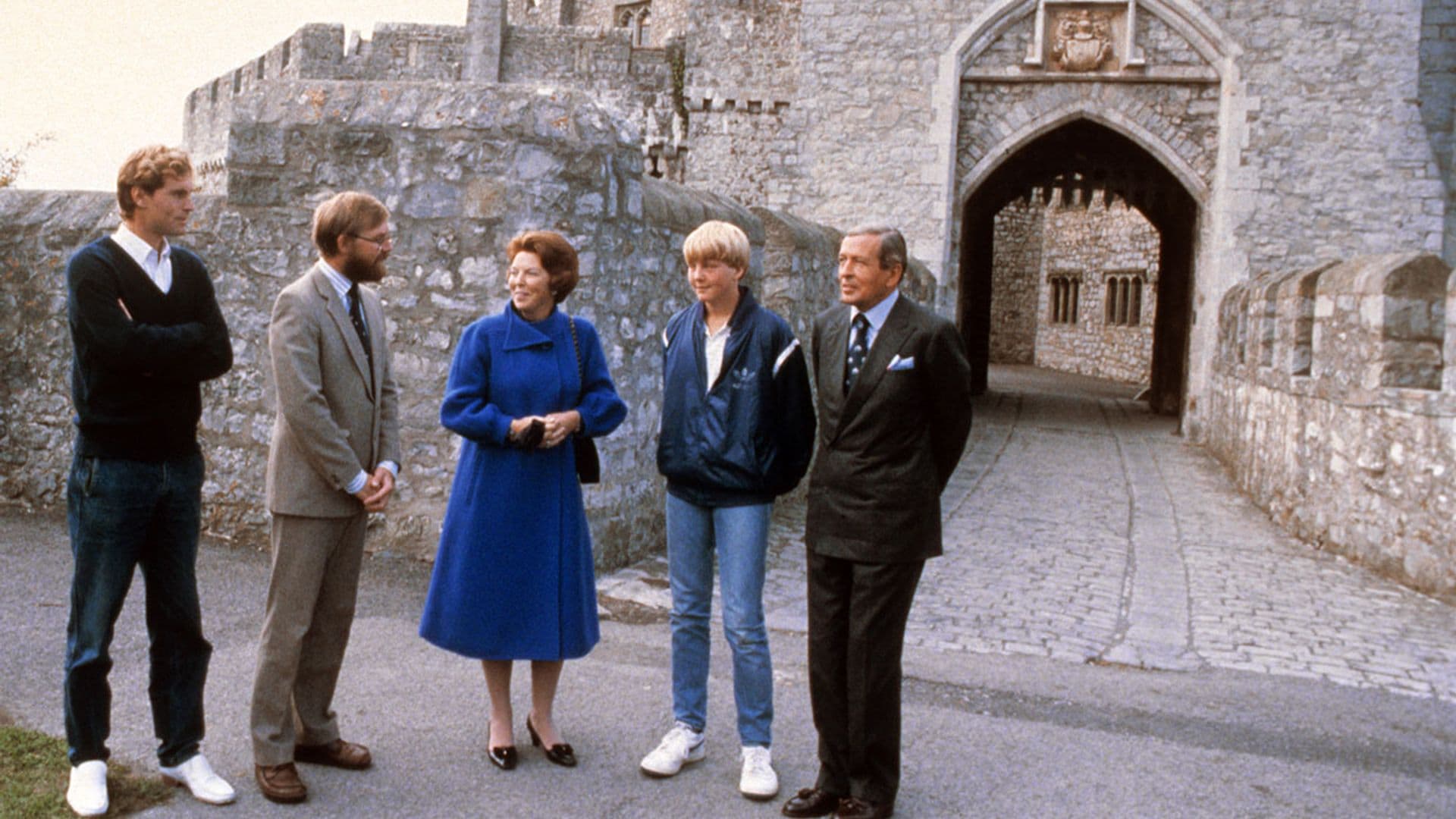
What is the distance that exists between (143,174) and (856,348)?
73.0 inches

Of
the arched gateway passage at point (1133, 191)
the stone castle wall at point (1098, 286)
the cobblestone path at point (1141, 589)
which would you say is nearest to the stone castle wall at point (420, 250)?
the cobblestone path at point (1141, 589)

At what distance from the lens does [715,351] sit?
358cm

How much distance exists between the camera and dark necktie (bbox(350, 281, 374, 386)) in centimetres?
338

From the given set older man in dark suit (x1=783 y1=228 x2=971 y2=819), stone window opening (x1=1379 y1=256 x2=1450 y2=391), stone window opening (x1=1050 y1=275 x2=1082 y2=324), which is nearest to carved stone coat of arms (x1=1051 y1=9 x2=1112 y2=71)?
stone window opening (x1=1379 y1=256 x2=1450 y2=391)

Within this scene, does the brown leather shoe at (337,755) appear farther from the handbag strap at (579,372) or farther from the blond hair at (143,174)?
the blond hair at (143,174)

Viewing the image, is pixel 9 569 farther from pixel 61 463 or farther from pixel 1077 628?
pixel 1077 628

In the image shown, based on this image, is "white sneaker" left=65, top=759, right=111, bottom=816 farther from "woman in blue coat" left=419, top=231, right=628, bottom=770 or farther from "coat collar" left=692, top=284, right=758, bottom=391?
"coat collar" left=692, top=284, right=758, bottom=391

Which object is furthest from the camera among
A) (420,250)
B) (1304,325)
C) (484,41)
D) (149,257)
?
(484,41)

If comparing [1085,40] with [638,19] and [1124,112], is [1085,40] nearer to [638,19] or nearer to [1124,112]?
[1124,112]

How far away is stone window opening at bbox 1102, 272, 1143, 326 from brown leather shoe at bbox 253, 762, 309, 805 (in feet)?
89.7

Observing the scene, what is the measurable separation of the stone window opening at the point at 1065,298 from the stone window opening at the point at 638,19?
13.9 meters

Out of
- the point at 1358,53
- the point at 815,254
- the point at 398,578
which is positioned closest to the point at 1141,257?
the point at 1358,53

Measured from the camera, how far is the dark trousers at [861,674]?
3.25 metres

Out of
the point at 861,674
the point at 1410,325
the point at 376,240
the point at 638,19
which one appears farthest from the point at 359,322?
the point at 638,19
